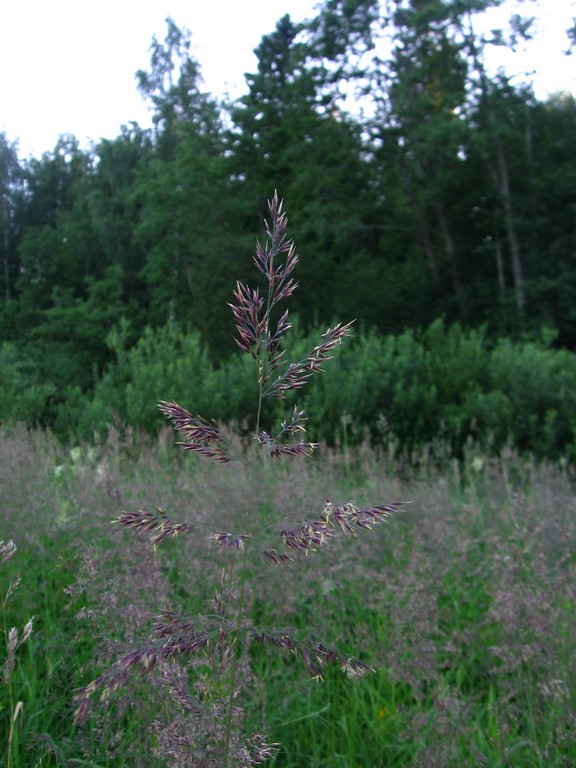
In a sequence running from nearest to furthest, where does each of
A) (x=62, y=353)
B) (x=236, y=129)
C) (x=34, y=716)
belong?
(x=34, y=716), (x=62, y=353), (x=236, y=129)

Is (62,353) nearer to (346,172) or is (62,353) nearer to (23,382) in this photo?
(23,382)

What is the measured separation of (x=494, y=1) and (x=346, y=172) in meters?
6.56

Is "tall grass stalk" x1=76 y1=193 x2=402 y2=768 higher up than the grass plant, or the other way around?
"tall grass stalk" x1=76 y1=193 x2=402 y2=768

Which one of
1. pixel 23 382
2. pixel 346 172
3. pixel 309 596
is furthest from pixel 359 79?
pixel 309 596

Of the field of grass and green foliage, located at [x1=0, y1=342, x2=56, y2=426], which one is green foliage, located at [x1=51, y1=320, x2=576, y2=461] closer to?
green foliage, located at [x1=0, y1=342, x2=56, y2=426]

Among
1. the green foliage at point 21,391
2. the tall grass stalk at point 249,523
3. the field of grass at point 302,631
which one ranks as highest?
the tall grass stalk at point 249,523

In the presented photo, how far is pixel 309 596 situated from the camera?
11.6 feet

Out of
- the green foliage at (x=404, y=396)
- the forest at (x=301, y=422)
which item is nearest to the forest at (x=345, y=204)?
the forest at (x=301, y=422)

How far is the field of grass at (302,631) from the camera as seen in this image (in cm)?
221

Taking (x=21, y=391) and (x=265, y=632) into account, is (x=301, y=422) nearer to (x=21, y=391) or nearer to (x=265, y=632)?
(x=265, y=632)

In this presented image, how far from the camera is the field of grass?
2.21 m

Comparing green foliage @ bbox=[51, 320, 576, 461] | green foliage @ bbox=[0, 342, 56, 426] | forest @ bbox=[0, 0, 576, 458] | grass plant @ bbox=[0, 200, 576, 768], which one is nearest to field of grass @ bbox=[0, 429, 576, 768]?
grass plant @ bbox=[0, 200, 576, 768]

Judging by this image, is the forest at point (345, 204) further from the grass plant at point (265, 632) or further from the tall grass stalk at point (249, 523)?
the tall grass stalk at point (249, 523)

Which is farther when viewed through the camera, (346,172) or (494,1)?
(346,172)
